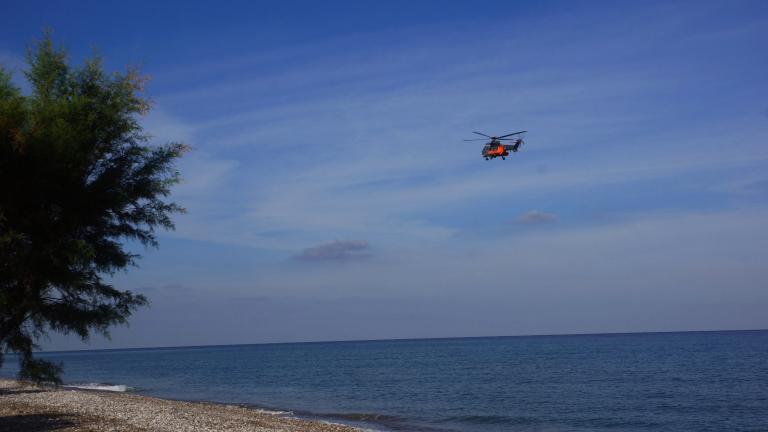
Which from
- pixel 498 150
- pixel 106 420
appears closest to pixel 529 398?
pixel 498 150

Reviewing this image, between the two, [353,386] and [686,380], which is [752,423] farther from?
[353,386]

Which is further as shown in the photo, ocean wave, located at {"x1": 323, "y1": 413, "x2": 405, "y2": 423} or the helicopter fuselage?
ocean wave, located at {"x1": 323, "y1": 413, "x2": 405, "y2": 423}

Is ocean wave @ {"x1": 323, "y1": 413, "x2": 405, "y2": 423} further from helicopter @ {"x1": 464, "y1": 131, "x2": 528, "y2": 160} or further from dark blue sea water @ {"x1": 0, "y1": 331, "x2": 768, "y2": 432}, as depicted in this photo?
helicopter @ {"x1": 464, "y1": 131, "x2": 528, "y2": 160}

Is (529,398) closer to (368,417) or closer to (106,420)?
(368,417)

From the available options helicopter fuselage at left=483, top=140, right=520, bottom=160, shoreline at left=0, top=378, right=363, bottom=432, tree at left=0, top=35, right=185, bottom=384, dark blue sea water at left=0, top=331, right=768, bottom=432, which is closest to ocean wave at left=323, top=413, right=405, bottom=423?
dark blue sea water at left=0, top=331, right=768, bottom=432

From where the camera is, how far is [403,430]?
3391 cm

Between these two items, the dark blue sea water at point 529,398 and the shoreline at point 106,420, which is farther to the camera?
the dark blue sea water at point 529,398

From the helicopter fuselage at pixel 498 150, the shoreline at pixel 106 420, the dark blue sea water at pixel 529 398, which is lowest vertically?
the dark blue sea water at pixel 529 398

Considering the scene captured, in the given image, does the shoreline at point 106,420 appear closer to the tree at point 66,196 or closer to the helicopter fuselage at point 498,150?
the tree at point 66,196

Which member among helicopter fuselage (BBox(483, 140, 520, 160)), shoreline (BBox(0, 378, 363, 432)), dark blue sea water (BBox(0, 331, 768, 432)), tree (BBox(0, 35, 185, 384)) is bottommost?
dark blue sea water (BBox(0, 331, 768, 432))

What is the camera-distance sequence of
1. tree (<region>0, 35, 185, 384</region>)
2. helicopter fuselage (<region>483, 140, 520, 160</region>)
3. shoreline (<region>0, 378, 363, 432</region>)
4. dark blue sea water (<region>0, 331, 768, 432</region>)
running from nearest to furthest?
1. tree (<region>0, 35, 185, 384</region>)
2. shoreline (<region>0, 378, 363, 432</region>)
3. helicopter fuselage (<region>483, 140, 520, 160</region>)
4. dark blue sea water (<region>0, 331, 768, 432</region>)

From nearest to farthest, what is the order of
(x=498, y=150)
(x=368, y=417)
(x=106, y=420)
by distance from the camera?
(x=106, y=420)
(x=498, y=150)
(x=368, y=417)

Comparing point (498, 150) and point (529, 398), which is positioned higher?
point (498, 150)

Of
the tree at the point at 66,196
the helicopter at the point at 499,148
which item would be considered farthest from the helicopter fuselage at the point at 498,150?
the tree at the point at 66,196
